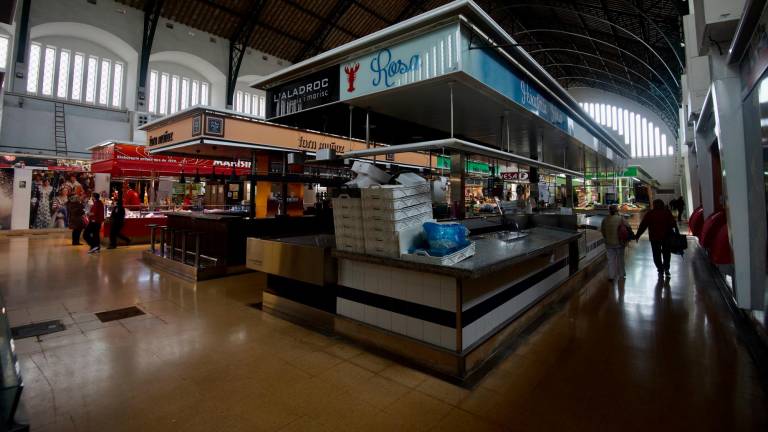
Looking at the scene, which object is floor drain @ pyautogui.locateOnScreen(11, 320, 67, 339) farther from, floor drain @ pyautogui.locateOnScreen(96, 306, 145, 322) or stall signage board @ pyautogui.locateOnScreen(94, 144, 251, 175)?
stall signage board @ pyautogui.locateOnScreen(94, 144, 251, 175)

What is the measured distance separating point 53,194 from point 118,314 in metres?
13.9

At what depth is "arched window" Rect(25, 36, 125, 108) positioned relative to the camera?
48.5 ft

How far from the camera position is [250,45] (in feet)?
63.0

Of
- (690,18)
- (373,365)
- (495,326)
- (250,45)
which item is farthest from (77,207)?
(690,18)

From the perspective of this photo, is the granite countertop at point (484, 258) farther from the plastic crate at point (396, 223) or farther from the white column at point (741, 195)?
the white column at point (741, 195)

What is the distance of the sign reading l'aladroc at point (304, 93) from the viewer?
364 centimetres

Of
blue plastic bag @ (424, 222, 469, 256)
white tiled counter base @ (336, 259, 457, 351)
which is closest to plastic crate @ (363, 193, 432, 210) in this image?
blue plastic bag @ (424, 222, 469, 256)

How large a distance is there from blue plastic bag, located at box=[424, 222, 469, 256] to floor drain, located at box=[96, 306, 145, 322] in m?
3.81

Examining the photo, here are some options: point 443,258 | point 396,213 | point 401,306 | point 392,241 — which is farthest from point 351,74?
point 401,306

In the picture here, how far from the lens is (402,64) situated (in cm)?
304

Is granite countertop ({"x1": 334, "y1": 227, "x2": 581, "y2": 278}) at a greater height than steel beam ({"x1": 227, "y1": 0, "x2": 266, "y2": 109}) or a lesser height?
lesser

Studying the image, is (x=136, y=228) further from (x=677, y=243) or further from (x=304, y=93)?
(x=677, y=243)

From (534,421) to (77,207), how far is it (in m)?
12.7

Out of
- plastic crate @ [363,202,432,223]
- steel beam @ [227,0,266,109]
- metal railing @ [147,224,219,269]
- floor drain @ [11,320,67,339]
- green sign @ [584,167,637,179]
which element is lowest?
floor drain @ [11,320,67,339]
